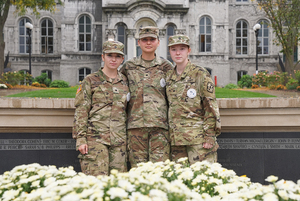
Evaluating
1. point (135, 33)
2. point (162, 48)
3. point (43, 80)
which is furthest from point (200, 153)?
point (135, 33)

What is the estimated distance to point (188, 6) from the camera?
2256cm

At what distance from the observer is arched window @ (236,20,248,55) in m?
24.9

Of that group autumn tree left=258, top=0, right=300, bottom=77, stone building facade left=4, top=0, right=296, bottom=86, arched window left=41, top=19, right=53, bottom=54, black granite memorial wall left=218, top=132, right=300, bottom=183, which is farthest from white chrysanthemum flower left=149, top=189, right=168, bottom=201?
arched window left=41, top=19, right=53, bottom=54

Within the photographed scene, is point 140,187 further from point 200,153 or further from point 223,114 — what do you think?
point 223,114

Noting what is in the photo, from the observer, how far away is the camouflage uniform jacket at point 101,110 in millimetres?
3953

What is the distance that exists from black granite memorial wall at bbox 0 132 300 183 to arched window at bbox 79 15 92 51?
1932cm

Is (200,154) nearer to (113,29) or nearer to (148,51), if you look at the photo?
(148,51)

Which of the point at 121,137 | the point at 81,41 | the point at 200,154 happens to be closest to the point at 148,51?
the point at 121,137

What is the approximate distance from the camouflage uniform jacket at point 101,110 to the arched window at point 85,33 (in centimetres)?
2020

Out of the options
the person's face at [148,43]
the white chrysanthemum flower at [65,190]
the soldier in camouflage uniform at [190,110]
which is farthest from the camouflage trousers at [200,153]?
the white chrysanthemum flower at [65,190]

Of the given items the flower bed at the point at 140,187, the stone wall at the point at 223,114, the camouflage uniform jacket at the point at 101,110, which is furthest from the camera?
the stone wall at the point at 223,114

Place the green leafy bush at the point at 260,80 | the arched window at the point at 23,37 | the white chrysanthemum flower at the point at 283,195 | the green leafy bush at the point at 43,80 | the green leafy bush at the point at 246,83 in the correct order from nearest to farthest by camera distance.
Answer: the white chrysanthemum flower at the point at 283,195
the green leafy bush at the point at 260,80
the green leafy bush at the point at 246,83
the green leafy bush at the point at 43,80
the arched window at the point at 23,37

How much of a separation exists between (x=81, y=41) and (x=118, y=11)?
414 centimetres

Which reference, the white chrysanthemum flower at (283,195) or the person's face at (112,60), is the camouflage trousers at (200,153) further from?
the white chrysanthemum flower at (283,195)
